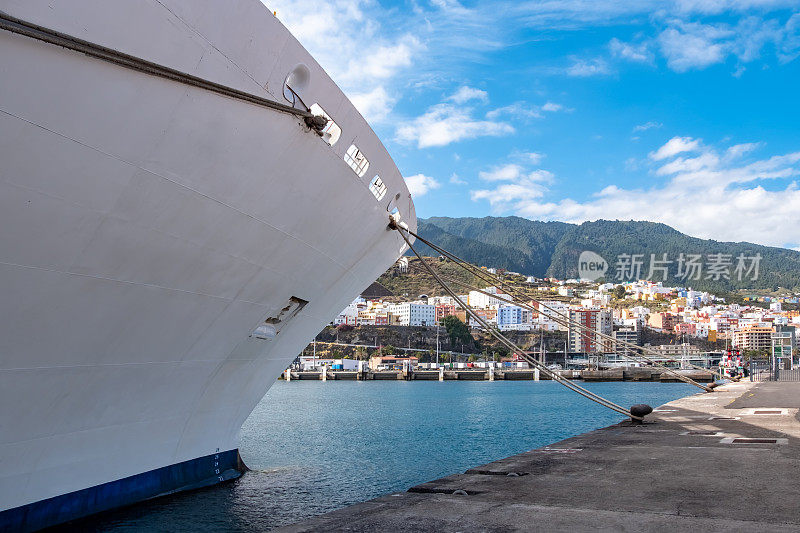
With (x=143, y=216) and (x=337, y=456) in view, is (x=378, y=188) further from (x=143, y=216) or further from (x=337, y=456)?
(x=337, y=456)

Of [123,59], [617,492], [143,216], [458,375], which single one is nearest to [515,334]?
[458,375]

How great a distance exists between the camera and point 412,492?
678cm

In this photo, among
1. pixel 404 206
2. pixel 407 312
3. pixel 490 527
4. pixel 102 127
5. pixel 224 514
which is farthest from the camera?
pixel 407 312

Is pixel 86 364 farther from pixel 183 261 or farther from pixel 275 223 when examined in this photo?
pixel 275 223

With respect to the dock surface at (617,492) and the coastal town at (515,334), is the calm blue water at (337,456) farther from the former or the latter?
the coastal town at (515,334)

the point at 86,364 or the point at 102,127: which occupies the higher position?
the point at 102,127

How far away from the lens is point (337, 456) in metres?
19.2

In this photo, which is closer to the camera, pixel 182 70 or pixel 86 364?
pixel 182 70

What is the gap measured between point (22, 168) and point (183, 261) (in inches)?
84.6

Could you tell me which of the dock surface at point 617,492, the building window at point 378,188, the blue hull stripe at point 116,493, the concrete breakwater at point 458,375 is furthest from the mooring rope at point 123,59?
the concrete breakwater at point 458,375

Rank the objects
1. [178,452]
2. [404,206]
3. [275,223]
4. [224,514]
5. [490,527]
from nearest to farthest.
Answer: [490,527]
[275,223]
[178,452]
[224,514]
[404,206]

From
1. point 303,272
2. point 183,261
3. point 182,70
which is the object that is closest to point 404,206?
point 303,272

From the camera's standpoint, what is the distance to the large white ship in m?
5.11

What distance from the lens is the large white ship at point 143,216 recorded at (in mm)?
5109
